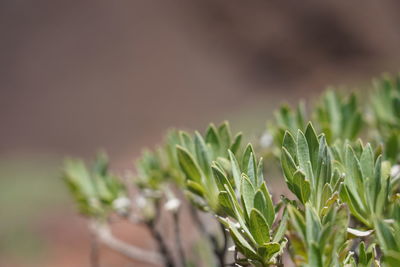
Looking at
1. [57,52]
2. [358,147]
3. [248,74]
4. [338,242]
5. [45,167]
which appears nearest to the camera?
[338,242]

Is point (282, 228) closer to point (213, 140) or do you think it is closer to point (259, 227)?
point (259, 227)

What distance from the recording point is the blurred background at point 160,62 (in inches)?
379

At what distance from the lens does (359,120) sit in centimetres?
124

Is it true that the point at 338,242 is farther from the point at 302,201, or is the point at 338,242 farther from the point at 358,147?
the point at 358,147

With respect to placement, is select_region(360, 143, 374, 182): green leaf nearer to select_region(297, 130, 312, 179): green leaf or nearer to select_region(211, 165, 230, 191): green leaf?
select_region(297, 130, 312, 179): green leaf

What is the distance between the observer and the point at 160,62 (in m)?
11.1

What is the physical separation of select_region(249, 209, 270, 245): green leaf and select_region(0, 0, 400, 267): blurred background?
293 inches

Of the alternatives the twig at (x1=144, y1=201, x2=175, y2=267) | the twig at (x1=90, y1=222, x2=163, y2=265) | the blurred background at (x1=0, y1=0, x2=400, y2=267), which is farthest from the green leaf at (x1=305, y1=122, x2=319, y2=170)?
the blurred background at (x1=0, y1=0, x2=400, y2=267)

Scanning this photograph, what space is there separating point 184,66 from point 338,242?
10482 mm

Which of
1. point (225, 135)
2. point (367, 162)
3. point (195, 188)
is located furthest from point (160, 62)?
point (367, 162)

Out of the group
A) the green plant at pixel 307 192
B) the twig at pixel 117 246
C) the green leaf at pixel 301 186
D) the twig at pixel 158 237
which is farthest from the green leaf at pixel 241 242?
the twig at pixel 117 246

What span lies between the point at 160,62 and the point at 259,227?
10.5 metres

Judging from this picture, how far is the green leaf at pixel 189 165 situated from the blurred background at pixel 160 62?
7242 mm

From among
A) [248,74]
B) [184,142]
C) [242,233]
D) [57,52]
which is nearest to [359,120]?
[184,142]
